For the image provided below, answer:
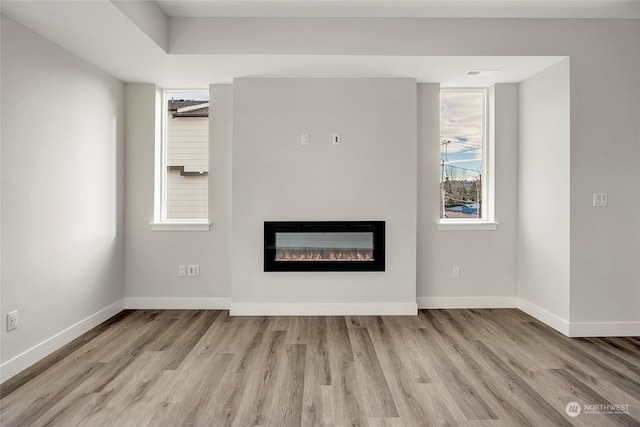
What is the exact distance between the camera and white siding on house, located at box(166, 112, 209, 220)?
4.15m

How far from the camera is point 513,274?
4.07m

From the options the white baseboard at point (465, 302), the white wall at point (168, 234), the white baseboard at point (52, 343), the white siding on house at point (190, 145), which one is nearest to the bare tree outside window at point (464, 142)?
the white baseboard at point (465, 302)

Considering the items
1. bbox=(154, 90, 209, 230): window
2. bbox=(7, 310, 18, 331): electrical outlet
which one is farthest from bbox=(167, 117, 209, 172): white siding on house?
bbox=(7, 310, 18, 331): electrical outlet

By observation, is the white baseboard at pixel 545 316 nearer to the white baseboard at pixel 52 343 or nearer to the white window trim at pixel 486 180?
the white window trim at pixel 486 180

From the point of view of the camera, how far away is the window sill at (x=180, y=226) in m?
3.99

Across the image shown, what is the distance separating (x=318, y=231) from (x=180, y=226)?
1464mm

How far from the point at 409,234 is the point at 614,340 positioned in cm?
187

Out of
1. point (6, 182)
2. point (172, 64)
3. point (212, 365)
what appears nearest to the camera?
point (6, 182)

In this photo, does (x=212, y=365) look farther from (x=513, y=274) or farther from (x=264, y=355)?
(x=513, y=274)

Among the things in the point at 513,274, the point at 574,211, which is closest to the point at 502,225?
the point at 513,274

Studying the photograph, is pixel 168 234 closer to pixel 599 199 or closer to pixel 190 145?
pixel 190 145

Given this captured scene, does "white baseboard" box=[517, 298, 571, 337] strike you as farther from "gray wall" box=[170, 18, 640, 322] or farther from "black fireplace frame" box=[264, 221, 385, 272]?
"black fireplace frame" box=[264, 221, 385, 272]

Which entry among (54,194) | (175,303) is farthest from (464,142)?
(54,194)

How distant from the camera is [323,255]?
3.85 m
